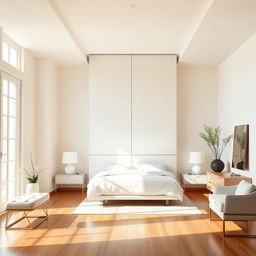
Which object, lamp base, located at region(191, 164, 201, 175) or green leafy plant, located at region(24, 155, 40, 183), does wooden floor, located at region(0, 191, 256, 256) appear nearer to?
green leafy plant, located at region(24, 155, 40, 183)

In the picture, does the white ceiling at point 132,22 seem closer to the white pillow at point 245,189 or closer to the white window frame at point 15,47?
the white window frame at point 15,47

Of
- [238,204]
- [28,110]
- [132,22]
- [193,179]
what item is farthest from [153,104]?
[238,204]

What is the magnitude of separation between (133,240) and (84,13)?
10.7ft

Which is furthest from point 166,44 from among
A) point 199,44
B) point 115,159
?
point 115,159

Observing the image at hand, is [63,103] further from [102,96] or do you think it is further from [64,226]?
[64,226]

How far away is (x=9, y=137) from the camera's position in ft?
19.7

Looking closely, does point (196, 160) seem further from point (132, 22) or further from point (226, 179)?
point (132, 22)

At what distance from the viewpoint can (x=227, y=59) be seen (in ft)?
24.7

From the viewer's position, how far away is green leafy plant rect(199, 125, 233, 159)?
761 centimetres

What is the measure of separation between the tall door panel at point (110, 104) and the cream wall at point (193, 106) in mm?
1277

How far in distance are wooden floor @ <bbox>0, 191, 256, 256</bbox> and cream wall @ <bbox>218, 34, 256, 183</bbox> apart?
174 centimetres

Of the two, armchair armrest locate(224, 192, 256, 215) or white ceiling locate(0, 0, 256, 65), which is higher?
white ceiling locate(0, 0, 256, 65)

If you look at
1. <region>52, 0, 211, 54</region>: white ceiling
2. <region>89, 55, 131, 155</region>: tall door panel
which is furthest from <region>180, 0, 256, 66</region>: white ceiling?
<region>89, 55, 131, 155</region>: tall door panel

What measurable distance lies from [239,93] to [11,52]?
Result: 418 cm
